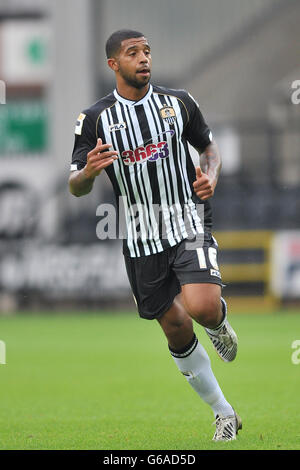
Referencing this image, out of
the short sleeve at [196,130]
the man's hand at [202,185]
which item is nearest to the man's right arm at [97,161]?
the man's hand at [202,185]

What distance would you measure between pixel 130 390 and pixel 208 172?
3208 mm

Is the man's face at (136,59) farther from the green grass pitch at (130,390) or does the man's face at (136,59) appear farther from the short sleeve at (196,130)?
the green grass pitch at (130,390)

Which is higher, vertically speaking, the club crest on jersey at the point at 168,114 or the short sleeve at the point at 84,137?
the club crest on jersey at the point at 168,114

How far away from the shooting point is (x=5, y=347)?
1277 centimetres

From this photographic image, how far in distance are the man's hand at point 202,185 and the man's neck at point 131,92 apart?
74 centimetres

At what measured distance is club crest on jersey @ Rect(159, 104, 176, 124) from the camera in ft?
20.2

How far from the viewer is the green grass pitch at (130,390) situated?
6.26 metres

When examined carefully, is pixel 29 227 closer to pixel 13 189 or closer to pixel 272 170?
pixel 13 189

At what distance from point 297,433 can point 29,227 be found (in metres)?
13.9

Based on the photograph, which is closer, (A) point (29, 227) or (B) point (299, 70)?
(A) point (29, 227)

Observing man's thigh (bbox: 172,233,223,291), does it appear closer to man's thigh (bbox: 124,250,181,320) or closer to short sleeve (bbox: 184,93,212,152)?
man's thigh (bbox: 124,250,181,320)

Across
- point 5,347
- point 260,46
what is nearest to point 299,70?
point 260,46

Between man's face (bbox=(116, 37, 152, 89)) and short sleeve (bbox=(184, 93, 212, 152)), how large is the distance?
15.5 inches

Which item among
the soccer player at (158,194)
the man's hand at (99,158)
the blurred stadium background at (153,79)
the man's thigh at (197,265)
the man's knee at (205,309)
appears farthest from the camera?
the blurred stadium background at (153,79)
